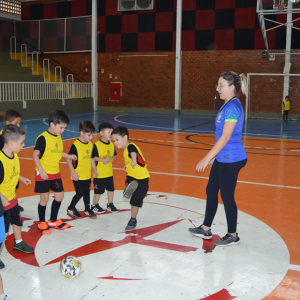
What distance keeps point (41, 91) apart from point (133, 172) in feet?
50.2

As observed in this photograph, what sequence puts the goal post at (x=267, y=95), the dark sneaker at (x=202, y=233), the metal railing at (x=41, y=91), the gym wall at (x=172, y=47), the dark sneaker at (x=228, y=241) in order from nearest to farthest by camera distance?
the dark sneaker at (x=228, y=241) → the dark sneaker at (x=202, y=233) → the metal railing at (x=41, y=91) → the goal post at (x=267, y=95) → the gym wall at (x=172, y=47)

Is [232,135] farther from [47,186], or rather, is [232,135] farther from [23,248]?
[23,248]

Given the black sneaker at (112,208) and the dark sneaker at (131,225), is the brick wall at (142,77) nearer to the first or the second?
the black sneaker at (112,208)

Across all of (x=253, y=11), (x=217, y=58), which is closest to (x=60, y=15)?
(x=217, y=58)

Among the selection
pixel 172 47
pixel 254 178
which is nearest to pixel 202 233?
pixel 254 178

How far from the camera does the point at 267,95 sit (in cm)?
1847

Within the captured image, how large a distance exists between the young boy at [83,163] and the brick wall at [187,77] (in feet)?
52.4

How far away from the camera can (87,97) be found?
2141 centimetres

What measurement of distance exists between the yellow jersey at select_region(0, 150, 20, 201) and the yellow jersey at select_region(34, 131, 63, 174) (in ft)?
2.04

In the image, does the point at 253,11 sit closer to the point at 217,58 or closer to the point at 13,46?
the point at 217,58

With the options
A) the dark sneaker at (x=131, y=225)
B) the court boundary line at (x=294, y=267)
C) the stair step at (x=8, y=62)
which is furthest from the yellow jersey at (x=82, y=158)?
the stair step at (x=8, y=62)

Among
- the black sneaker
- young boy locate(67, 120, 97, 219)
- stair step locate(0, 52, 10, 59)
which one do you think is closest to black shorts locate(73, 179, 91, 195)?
young boy locate(67, 120, 97, 219)

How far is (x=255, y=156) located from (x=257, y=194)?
303cm

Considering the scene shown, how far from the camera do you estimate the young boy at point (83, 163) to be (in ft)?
13.1
